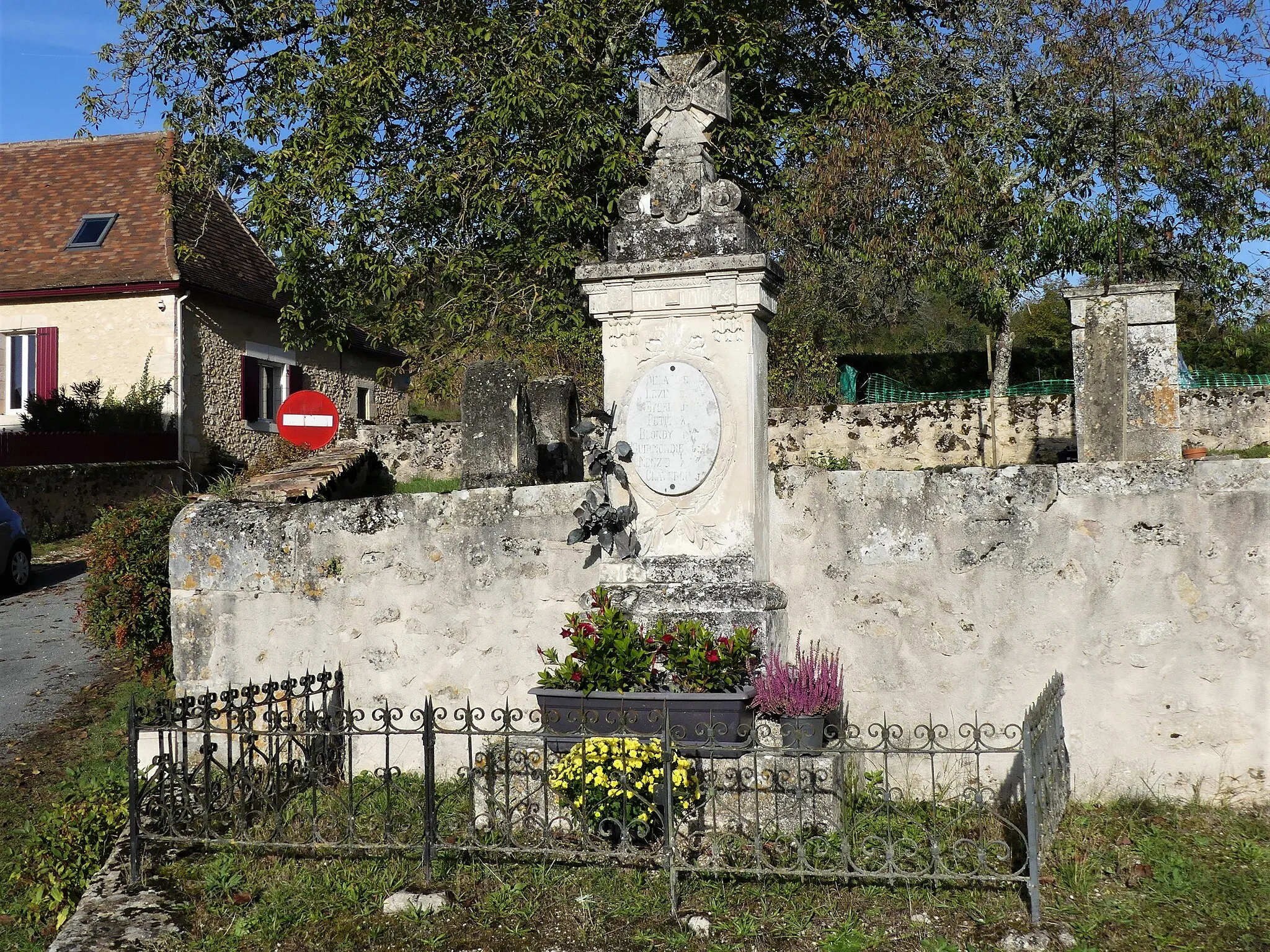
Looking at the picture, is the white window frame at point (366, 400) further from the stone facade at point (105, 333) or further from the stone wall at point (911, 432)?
the stone wall at point (911, 432)

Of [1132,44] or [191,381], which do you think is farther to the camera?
[191,381]

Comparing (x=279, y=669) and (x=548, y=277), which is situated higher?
(x=548, y=277)

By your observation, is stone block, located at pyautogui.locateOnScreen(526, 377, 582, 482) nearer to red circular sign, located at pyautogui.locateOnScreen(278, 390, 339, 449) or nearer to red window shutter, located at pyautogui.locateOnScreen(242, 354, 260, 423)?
red circular sign, located at pyautogui.locateOnScreen(278, 390, 339, 449)

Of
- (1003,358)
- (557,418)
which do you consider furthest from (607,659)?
(1003,358)

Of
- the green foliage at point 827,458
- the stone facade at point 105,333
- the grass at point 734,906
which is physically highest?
the stone facade at point 105,333

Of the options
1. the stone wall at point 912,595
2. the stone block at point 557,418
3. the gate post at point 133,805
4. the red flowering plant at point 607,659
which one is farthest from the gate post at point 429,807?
the stone block at point 557,418

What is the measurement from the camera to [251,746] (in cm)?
537

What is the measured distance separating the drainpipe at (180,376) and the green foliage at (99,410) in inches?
8.5

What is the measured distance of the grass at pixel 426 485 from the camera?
1082 centimetres

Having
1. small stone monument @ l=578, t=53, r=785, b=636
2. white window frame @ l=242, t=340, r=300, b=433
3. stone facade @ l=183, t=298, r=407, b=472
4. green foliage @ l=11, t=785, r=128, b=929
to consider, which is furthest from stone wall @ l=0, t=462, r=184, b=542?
small stone monument @ l=578, t=53, r=785, b=636

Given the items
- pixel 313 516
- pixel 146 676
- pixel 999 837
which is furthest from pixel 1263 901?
pixel 146 676

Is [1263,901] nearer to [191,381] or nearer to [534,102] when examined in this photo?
[534,102]

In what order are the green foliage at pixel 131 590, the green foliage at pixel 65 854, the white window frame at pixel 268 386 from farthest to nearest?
the white window frame at pixel 268 386, the green foliage at pixel 131 590, the green foliage at pixel 65 854

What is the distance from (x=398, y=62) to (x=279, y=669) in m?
8.42
